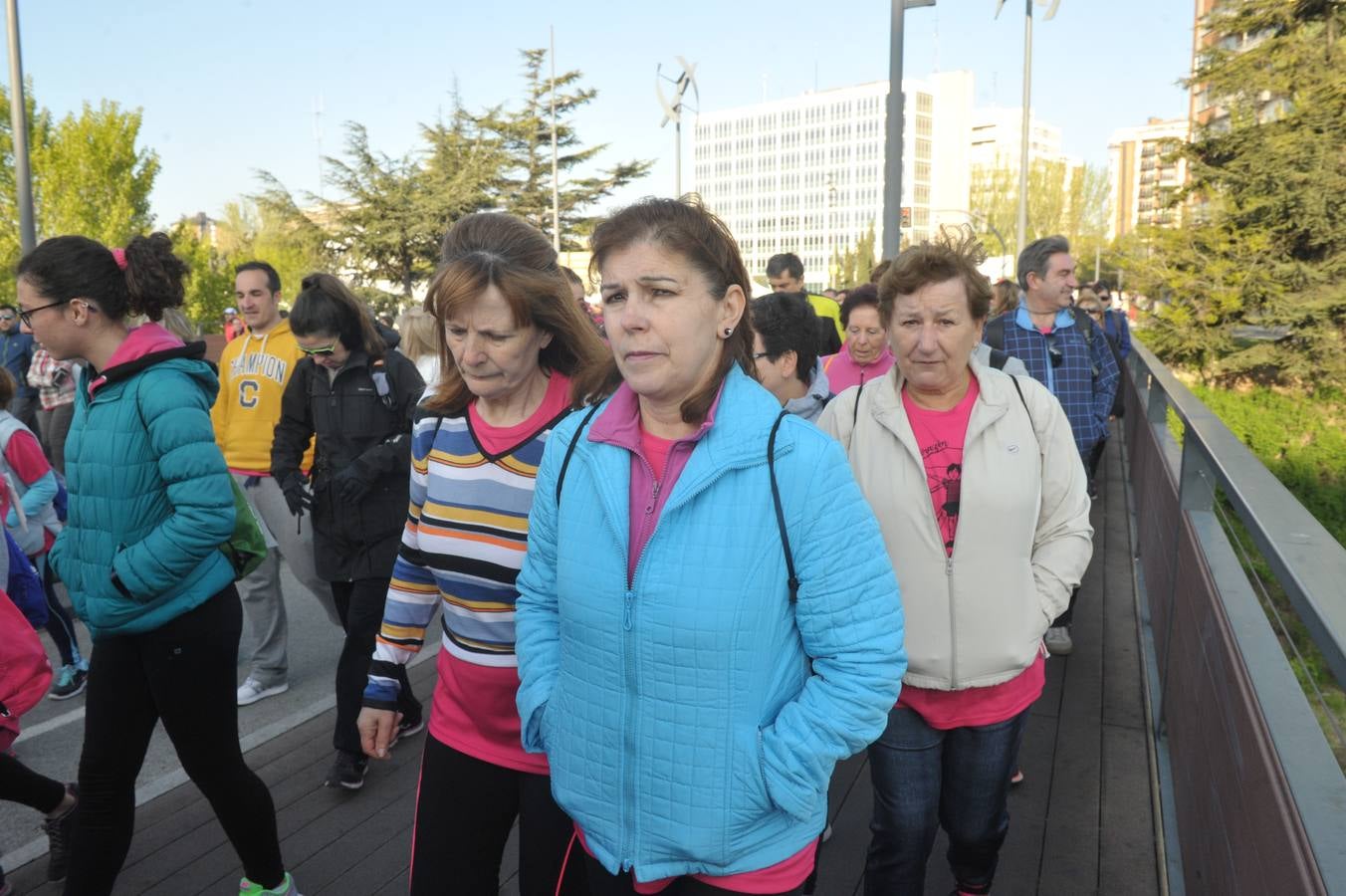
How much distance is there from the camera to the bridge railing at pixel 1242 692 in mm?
1680

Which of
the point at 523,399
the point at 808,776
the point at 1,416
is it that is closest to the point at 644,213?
the point at 523,399

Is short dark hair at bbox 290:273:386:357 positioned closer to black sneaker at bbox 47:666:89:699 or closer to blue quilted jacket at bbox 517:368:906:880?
black sneaker at bbox 47:666:89:699

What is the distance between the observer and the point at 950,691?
8.95ft

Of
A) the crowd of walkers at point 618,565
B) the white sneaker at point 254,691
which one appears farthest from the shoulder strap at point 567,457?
the white sneaker at point 254,691

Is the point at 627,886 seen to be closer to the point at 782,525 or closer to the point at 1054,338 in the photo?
the point at 782,525

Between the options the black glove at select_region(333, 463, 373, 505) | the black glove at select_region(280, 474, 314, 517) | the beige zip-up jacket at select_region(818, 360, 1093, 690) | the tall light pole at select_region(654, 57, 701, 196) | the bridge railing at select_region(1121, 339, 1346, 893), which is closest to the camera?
the bridge railing at select_region(1121, 339, 1346, 893)

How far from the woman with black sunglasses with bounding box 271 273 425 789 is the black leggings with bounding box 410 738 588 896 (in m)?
1.85

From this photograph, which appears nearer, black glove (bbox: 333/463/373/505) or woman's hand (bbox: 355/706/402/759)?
woman's hand (bbox: 355/706/402/759)

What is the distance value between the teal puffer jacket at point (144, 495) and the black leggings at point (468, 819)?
1.04 metres

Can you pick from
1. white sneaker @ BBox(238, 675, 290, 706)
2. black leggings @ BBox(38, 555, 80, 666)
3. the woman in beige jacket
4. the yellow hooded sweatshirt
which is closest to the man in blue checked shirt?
the woman in beige jacket

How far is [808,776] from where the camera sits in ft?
5.89

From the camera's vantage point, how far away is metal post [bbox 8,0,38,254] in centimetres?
1055

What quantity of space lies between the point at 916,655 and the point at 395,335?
11.3 ft

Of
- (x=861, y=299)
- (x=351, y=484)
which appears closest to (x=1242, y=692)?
(x=351, y=484)
